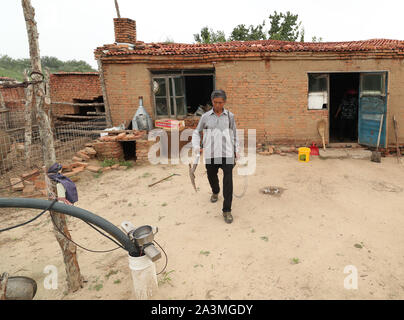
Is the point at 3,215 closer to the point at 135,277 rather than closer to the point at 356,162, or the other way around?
the point at 135,277

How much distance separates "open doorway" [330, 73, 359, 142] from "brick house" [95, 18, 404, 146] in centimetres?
78

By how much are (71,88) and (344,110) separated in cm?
1219

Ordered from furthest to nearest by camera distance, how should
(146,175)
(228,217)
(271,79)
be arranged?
1. (271,79)
2. (146,175)
3. (228,217)

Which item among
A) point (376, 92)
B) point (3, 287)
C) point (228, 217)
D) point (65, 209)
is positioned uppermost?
point (376, 92)

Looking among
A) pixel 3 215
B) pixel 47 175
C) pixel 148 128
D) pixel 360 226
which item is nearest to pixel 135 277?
pixel 47 175

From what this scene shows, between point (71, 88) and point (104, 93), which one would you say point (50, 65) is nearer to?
point (71, 88)

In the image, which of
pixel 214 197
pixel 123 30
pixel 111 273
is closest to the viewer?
pixel 111 273

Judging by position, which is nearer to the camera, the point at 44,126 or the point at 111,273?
the point at 44,126

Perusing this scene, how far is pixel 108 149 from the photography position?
25.1 feet

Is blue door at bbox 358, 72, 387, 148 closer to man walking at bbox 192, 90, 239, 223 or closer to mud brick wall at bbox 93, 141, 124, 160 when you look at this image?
man walking at bbox 192, 90, 239, 223

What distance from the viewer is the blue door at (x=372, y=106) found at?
26.1 feet

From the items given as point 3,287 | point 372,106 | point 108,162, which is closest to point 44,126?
point 3,287

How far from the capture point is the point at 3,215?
4867 millimetres

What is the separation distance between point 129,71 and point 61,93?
6762mm
